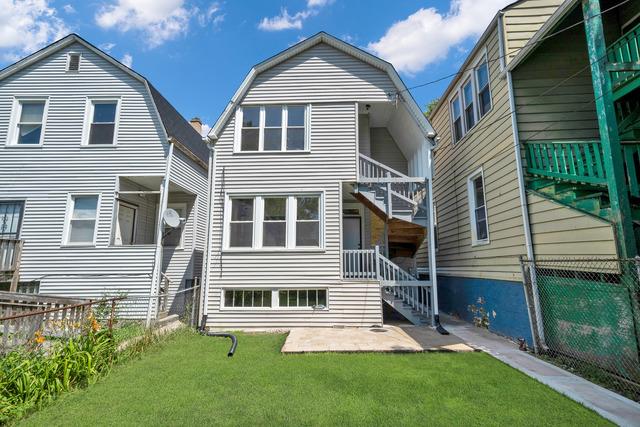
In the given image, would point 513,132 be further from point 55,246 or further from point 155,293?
point 55,246

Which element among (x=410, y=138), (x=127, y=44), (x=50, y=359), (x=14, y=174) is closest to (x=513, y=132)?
(x=410, y=138)

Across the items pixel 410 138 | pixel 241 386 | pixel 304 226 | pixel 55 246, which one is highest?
pixel 410 138

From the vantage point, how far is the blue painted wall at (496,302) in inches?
254

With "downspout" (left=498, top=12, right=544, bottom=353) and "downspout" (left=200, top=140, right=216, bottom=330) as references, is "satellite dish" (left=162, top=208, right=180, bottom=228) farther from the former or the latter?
"downspout" (left=498, top=12, right=544, bottom=353)

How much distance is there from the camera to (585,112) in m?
6.79

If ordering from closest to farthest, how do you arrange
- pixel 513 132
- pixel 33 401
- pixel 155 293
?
A: pixel 33 401
pixel 513 132
pixel 155 293

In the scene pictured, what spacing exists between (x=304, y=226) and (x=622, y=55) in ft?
24.2

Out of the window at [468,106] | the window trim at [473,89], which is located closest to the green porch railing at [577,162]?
the window trim at [473,89]

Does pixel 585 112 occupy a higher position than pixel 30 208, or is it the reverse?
pixel 585 112

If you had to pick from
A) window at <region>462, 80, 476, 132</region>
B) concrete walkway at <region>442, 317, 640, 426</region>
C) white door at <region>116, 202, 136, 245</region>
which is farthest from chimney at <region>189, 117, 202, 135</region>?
concrete walkway at <region>442, 317, 640, 426</region>

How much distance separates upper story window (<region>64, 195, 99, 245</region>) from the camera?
29.9ft

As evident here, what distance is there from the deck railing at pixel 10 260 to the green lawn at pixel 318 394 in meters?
5.97

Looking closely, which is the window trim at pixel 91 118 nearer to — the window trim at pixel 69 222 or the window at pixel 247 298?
the window trim at pixel 69 222

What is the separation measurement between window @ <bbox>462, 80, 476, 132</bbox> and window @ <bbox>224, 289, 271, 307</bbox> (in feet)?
25.0
